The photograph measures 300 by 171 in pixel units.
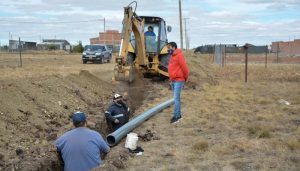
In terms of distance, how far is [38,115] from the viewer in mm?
11953

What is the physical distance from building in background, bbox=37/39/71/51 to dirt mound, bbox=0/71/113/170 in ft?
235

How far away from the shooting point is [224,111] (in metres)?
14.1

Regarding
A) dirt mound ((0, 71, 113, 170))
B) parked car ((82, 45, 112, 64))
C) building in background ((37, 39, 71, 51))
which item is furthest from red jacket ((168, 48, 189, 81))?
building in background ((37, 39, 71, 51))

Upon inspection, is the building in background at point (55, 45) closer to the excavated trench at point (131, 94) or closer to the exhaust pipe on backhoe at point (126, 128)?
the excavated trench at point (131, 94)

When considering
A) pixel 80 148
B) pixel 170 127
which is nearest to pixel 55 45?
pixel 170 127

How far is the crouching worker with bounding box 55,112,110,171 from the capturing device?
22.5ft

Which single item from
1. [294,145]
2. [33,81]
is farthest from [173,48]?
[33,81]

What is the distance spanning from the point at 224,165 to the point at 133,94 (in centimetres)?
1127

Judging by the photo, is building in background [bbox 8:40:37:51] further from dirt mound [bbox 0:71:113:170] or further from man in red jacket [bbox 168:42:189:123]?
man in red jacket [bbox 168:42:189:123]

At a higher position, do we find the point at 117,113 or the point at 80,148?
the point at 80,148

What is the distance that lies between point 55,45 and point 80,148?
9403cm

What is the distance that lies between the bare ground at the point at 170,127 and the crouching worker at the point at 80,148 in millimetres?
334

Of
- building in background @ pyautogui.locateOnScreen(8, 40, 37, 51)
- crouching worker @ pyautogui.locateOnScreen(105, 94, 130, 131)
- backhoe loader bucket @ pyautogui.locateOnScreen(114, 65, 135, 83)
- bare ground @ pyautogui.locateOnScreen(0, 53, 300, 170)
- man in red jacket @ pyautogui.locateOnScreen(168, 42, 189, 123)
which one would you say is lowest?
bare ground @ pyautogui.locateOnScreen(0, 53, 300, 170)

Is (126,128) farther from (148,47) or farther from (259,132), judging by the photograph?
(148,47)
